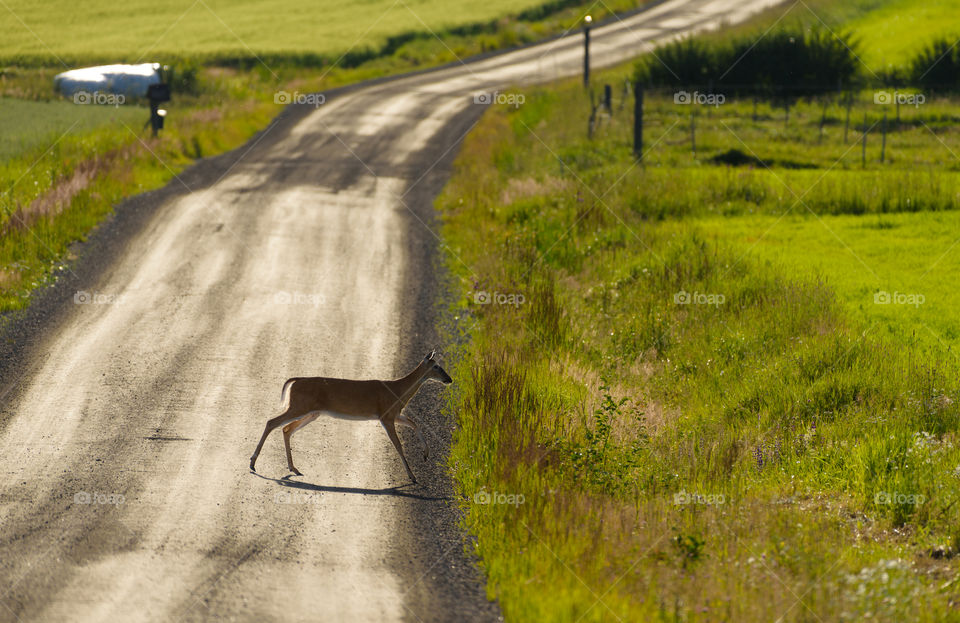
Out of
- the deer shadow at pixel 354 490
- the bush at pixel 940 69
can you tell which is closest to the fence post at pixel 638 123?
the bush at pixel 940 69

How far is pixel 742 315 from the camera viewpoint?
17516mm

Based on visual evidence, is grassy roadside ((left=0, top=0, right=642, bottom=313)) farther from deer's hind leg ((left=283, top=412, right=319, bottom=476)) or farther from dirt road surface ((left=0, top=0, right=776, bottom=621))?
deer's hind leg ((left=283, top=412, right=319, bottom=476))

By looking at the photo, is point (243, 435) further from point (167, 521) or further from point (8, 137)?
point (8, 137)

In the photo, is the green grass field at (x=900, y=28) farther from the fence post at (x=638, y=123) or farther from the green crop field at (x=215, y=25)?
the green crop field at (x=215, y=25)

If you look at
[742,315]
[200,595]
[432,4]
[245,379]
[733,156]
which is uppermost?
[432,4]

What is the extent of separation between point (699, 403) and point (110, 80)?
41268 mm

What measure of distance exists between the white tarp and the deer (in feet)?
126

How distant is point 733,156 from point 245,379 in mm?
21941

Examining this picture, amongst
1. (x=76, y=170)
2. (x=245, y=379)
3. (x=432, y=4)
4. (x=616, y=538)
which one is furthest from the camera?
(x=432, y=4)

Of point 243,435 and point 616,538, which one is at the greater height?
point 243,435

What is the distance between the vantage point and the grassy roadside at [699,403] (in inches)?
357

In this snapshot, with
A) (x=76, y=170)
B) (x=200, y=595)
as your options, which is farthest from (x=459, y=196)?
(x=200, y=595)

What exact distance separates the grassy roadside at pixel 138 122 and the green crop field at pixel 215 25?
1.07 metres

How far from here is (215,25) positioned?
68.5 meters
